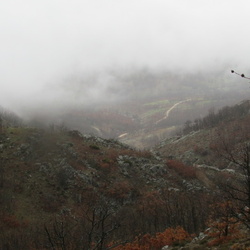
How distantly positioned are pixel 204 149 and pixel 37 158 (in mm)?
122294

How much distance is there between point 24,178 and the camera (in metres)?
61.0

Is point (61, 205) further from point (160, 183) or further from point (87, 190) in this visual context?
A: point (160, 183)

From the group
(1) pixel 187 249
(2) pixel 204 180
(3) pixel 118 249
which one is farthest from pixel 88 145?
(1) pixel 187 249

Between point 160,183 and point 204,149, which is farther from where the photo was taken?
point 204,149

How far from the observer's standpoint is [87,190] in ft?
204

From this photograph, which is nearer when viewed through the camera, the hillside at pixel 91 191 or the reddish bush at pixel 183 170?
the hillside at pixel 91 191

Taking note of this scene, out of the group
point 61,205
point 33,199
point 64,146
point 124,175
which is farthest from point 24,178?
point 124,175

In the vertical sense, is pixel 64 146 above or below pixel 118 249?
above

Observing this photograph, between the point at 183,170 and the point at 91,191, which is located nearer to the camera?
the point at 91,191

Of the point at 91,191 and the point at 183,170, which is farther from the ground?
the point at 91,191

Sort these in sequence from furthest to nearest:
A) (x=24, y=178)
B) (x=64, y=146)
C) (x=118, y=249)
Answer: (x=64, y=146), (x=24, y=178), (x=118, y=249)

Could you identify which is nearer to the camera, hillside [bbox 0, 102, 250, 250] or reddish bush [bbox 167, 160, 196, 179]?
hillside [bbox 0, 102, 250, 250]

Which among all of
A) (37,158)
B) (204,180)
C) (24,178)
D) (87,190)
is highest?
(37,158)

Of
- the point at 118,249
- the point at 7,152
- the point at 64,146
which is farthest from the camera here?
the point at 64,146
